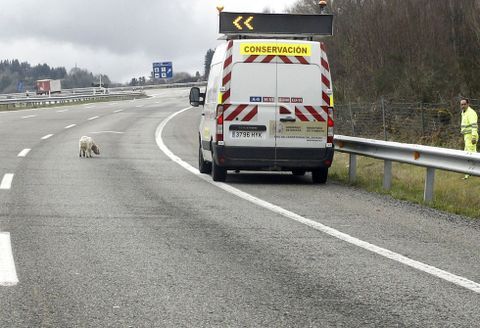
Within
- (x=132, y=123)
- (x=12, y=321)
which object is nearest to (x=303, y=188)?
(x=12, y=321)

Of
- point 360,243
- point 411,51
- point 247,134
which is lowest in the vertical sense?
point 360,243

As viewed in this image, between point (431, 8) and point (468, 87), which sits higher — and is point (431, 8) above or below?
above

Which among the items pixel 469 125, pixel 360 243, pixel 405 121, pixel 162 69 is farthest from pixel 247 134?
pixel 162 69

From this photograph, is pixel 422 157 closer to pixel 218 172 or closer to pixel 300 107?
pixel 300 107

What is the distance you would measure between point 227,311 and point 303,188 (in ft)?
25.4

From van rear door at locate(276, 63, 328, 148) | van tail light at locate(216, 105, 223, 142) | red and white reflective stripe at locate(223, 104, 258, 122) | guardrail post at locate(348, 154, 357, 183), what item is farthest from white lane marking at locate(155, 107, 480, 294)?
guardrail post at locate(348, 154, 357, 183)

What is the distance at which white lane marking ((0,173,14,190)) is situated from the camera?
467 inches

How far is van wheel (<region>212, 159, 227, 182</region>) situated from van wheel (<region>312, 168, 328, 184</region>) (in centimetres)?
152

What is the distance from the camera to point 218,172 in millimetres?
12953

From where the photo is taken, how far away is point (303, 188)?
12.4m

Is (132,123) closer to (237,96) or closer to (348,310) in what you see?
(237,96)

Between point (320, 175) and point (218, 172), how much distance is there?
1724 mm

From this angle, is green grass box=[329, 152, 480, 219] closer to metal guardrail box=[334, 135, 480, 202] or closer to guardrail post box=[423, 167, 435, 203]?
guardrail post box=[423, 167, 435, 203]

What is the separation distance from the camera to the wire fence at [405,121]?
21.5 meters
